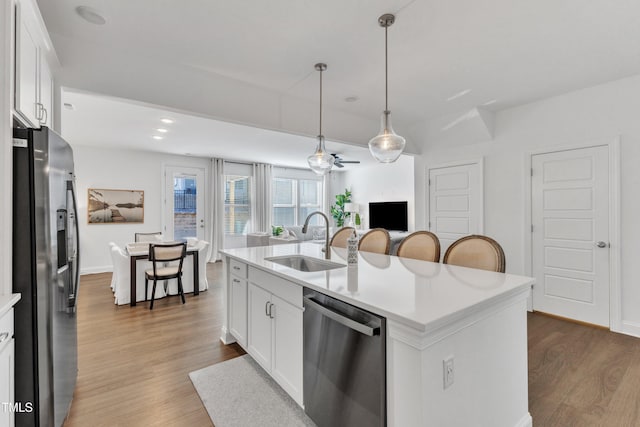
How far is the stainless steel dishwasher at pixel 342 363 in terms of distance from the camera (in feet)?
4.12

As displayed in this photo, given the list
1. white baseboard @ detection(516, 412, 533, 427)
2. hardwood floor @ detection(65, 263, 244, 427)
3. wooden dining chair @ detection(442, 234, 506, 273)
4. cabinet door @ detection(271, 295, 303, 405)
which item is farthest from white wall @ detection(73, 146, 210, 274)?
white baseboard @ detection(516, 412, 533, 427)

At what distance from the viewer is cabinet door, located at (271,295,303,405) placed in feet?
5.86

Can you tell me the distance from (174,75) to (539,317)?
480 centimetres

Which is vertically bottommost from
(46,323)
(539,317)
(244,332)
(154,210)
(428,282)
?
(539,317)

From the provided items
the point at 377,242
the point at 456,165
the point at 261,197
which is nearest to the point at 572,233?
the point at 456,165

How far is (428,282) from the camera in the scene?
165cm

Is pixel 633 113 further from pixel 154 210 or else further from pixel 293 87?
pixel 154 210

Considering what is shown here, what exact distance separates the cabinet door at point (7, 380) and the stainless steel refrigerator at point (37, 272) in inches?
3.3

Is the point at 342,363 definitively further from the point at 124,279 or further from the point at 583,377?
the point at 124,279

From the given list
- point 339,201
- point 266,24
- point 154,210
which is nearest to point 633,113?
point 266,24

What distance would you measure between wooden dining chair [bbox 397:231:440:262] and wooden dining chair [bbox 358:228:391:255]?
0.27 meters

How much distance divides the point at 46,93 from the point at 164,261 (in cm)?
247

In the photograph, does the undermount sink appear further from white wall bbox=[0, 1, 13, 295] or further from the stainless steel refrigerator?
white wall bbox=[0, 1, 13, 295]

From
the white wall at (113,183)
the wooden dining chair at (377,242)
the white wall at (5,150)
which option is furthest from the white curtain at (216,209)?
the white wall at (5,150)
